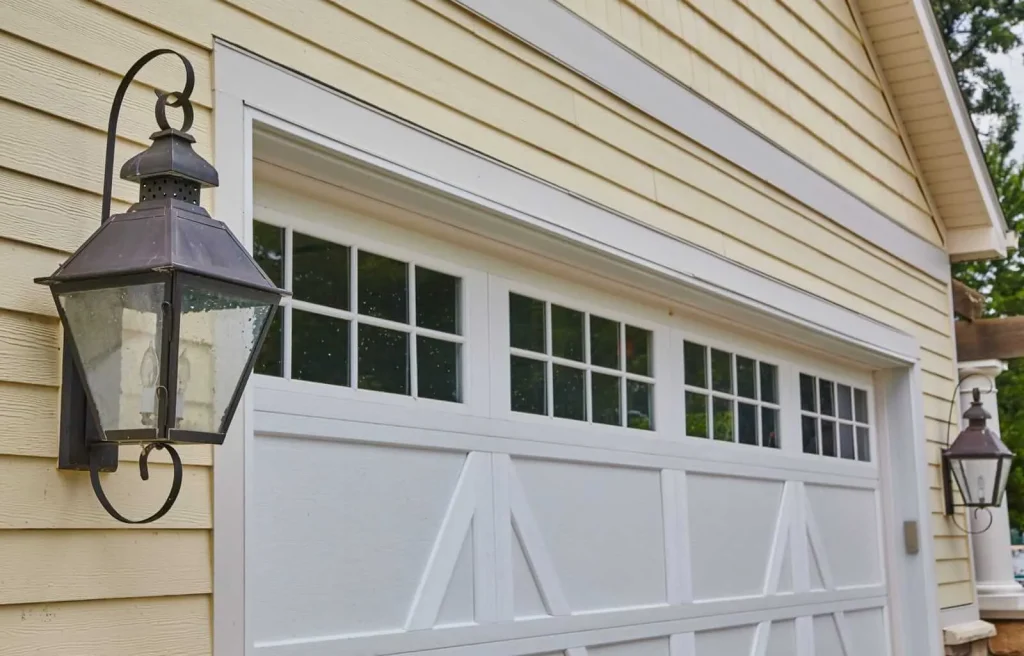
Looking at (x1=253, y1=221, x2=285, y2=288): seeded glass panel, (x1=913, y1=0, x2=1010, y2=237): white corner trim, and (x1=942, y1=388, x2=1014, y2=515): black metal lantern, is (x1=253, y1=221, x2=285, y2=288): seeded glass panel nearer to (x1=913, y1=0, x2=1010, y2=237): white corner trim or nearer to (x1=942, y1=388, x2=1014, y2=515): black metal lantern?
(x1=913, y1=0, x2=1010, y2=237): white corner trim

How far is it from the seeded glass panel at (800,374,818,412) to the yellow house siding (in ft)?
7.38

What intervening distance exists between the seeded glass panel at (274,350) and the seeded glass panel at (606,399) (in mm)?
1694

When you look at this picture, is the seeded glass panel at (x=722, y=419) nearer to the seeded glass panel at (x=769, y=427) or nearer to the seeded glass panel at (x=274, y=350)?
the seeded glass panel at (x=769, y=427)

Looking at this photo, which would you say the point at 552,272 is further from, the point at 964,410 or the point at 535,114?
the point at 964,410

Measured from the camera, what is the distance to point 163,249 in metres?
2.39

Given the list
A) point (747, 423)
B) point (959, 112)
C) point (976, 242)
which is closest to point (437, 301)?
point (747, 423)

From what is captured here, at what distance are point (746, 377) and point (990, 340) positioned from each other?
10.1 ft

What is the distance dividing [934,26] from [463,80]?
4467 mm

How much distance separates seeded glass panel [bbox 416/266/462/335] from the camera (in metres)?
4.01

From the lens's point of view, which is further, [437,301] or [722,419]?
[722,419]

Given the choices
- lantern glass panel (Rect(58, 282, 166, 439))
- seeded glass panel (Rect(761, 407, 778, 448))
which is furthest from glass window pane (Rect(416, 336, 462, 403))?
seeded glass panel (Rect(761, 407, 778, 448))

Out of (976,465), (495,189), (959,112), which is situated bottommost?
(976,465)

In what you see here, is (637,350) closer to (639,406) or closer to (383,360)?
(639,406)

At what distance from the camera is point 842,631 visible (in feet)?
21.7
